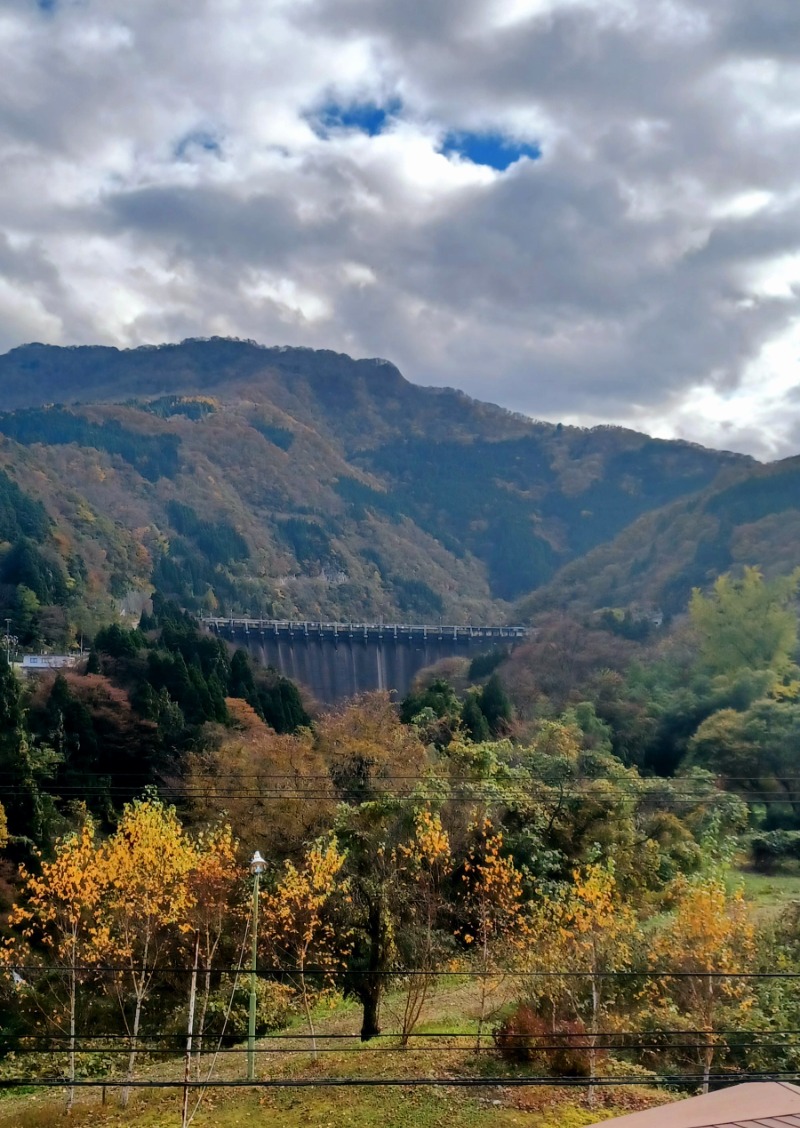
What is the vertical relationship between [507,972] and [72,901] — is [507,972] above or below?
below

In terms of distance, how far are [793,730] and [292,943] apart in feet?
69.9

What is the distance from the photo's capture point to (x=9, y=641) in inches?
1865

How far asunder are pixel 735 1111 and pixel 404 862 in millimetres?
11785

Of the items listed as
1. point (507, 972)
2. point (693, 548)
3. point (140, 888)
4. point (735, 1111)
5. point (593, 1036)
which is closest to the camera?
point (735, 1111)

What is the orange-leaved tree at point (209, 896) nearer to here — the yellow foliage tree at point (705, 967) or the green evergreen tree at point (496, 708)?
the yellow foliage tree at point (705, 967)

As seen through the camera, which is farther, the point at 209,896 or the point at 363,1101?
the point at 209,896

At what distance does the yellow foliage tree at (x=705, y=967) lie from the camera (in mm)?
14680

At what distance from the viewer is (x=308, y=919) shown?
63.2 feet

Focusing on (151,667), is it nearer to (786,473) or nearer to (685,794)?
(685,794)

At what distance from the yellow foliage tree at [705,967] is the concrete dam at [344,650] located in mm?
58829

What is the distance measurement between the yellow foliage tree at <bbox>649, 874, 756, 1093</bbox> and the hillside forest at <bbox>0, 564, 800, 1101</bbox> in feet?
0.19

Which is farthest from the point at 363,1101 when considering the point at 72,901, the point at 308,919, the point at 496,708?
the point at 496,708

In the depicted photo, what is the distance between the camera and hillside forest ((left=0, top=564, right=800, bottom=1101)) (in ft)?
51.6

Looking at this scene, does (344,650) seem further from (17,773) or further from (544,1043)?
(544,1043)
